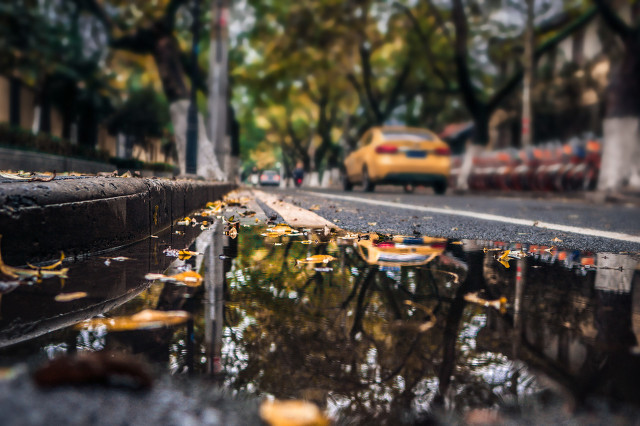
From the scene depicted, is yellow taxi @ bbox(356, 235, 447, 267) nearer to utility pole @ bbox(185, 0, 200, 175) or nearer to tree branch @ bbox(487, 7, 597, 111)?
utility pole @ bbox(185, 0, 200, 175)

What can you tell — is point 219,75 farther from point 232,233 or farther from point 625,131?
point 232,233

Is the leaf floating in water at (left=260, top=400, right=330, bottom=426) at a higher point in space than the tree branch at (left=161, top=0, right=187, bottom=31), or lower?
lower

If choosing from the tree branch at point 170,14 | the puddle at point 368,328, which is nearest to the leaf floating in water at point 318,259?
the puddle at point 368,328

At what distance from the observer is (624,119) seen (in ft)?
40.0

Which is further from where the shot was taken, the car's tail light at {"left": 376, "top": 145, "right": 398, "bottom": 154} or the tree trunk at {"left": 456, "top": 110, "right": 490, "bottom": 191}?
the tree trunk at {"left": 456, "top": 110, "right": 490, "bottom": 191}

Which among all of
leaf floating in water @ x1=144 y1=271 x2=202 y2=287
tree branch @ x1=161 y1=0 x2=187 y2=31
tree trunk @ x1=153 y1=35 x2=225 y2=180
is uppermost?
tree branch @ x1=161 y1=0 x2=187 y2=31

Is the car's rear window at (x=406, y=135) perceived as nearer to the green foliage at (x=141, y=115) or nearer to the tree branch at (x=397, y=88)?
the tree branch at (x=397, y=88)

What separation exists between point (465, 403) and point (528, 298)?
1.11 m

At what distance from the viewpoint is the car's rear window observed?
13.6 m

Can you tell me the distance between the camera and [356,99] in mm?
32438

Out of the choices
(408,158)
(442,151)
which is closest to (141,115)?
(408,158)

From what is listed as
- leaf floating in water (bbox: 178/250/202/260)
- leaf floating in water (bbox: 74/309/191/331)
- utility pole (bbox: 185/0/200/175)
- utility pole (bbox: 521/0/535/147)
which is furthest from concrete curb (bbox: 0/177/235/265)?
utility pole (bbox: 521/0/535/147)

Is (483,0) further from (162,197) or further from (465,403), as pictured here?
(465,403)

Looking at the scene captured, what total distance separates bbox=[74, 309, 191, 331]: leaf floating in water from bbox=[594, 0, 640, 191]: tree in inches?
470
